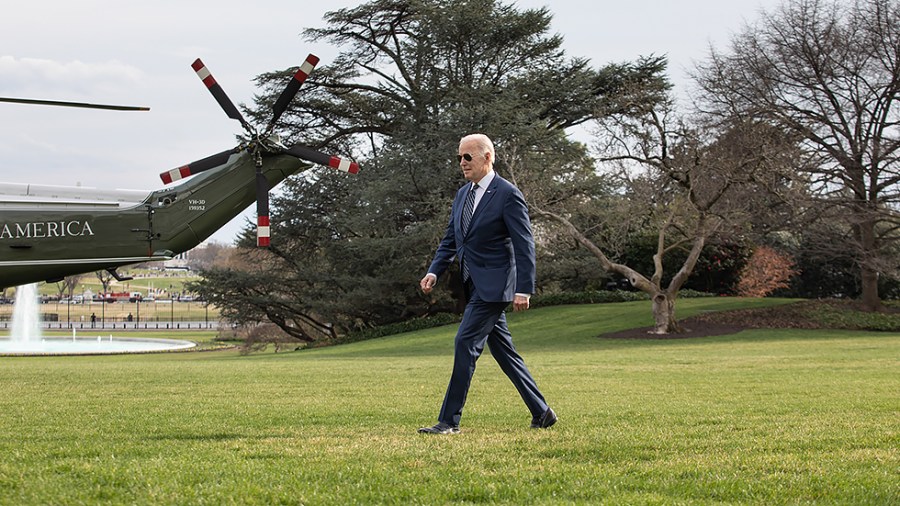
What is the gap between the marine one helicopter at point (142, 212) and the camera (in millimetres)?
12008

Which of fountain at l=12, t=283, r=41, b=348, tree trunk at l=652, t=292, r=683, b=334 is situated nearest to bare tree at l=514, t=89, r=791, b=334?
tree trunk at l=652, t=292, r=683, b=334

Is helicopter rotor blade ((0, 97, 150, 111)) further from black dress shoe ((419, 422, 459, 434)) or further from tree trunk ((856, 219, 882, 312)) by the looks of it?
tree trunk ((856, 219, 882, 312))

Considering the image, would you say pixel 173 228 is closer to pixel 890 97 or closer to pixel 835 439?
pixel 835 439

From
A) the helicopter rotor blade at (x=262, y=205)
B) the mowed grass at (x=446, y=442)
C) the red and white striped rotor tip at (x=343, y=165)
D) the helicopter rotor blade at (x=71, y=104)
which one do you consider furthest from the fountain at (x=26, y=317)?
the helicopter rotor blade at (x=71, y=104)

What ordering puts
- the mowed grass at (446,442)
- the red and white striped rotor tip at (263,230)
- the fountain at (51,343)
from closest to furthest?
the mowed grass at (446,442)
the red and white striped rotor tip at (263,230)
the fountain at (51,343)

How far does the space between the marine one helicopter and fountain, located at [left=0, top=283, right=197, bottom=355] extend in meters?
28.5

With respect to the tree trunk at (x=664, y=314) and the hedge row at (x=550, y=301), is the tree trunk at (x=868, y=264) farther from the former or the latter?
the hedge row at (x=550, y=301)

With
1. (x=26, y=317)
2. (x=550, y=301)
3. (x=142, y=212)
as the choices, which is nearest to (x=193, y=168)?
(x=142, y=212)

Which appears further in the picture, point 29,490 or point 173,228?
point 173,228

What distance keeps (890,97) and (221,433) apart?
95.0 ft

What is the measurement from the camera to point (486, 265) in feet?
21.8

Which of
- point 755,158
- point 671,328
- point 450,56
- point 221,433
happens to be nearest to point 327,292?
point 450,56

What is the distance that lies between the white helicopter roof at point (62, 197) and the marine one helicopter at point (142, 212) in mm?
13

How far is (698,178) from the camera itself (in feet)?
87.7
